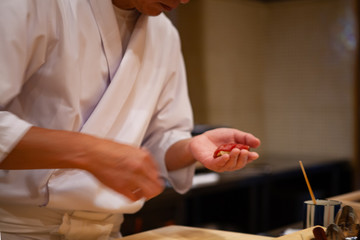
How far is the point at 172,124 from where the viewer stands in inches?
62.4

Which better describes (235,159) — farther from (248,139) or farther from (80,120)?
(80,120)

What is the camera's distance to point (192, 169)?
1.54 metres

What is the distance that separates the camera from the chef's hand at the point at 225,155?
46.2 inches

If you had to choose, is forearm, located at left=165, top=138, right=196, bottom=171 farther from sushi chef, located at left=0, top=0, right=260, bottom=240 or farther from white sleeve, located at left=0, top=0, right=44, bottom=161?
white sleeve, located at left=0, top=0, right=44, bottom=161

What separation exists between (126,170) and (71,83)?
0.37 m

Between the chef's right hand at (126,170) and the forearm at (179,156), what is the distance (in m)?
0.46

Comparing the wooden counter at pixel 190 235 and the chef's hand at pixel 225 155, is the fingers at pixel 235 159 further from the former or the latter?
the wooden counter at pixel 190 235

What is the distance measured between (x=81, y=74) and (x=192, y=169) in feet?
1.58

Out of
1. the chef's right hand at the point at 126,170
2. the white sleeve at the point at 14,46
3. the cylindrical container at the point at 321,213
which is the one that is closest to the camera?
the chef's right hand at the point at 126,170

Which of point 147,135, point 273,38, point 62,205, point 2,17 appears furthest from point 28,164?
point 273,38

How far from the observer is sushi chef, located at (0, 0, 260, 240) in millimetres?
1011

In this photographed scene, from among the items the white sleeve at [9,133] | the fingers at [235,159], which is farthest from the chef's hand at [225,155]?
the white sleeve at [9,133]

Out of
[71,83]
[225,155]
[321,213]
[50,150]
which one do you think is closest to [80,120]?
[71,83]

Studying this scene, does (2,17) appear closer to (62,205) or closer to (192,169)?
(62,205)
